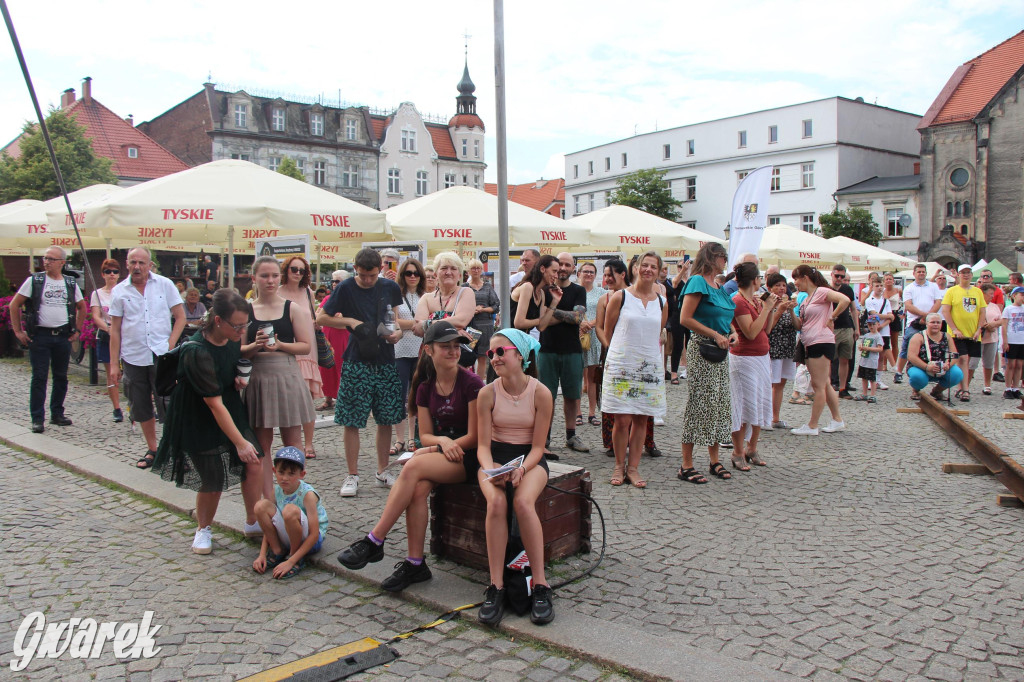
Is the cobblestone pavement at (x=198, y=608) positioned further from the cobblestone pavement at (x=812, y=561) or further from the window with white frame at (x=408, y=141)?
the window with white frame at (x=408, y=141)

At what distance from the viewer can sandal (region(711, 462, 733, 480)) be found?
20.8ft

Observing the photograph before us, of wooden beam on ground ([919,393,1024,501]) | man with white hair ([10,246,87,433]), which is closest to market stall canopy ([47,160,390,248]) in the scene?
man with white hair ([10,246,87,433])

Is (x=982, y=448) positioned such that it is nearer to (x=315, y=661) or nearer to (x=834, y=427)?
(x=834, y=427)

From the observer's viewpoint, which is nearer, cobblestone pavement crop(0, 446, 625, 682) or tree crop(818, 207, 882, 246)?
cobblestone pavement crop(0, 446, 625, 682)

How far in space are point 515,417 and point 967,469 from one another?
4773 millimetres

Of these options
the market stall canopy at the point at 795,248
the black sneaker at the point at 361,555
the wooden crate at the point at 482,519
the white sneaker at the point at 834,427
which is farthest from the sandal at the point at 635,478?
the market stall canopy at the point at 795,248

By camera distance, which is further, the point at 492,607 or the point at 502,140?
the point at 502,140

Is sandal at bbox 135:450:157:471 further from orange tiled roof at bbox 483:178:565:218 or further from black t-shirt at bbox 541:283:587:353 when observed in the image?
orange tiled roof at bbox 483:178:565:218

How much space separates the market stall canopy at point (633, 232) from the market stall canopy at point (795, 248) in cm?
336

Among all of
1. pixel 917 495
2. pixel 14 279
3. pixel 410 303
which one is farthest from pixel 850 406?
pixel 14 279

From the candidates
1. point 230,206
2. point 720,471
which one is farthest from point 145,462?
point 720,471

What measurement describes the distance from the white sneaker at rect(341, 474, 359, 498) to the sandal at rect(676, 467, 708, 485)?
2.69 meters

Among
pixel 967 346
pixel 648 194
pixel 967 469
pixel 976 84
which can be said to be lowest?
pixel 967 469

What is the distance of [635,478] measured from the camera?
6094 mm
